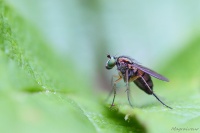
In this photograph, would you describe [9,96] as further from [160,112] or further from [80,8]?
[80,8]

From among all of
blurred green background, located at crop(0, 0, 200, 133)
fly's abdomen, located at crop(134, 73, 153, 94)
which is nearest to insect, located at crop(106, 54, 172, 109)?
fly's abdomen, located at crop(134, 73, 153, 94)

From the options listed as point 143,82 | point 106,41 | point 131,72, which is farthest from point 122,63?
point 106,41

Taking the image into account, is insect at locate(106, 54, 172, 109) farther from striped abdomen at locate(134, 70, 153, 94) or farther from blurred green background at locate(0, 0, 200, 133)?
blurred green background at locate(0, 0, 200, 133)

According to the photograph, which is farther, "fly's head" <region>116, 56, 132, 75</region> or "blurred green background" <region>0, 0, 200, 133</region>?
"fly's head" <region>116, 56, 132, 75</region>

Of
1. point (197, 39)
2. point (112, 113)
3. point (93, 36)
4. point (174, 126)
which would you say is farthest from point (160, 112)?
point (93, 36)

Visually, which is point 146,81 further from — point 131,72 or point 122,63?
point 122,63

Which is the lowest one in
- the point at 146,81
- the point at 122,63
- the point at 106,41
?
the point at 146,81

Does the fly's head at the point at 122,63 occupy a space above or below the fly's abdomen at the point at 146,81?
above

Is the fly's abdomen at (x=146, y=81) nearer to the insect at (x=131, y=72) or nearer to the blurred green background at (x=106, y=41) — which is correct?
the insect at (x=131, y=72)

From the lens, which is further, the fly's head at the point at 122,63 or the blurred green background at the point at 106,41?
the fly's head at the point at 122,63

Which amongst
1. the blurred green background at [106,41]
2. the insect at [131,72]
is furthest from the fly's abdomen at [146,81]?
the blurred green background at [106,41]

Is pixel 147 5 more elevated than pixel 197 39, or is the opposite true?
pixel 147 5
